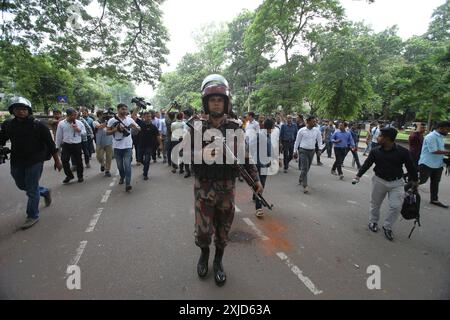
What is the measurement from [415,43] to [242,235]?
4060cm

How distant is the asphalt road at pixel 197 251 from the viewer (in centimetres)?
267

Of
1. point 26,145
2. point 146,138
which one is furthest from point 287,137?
point 26,145

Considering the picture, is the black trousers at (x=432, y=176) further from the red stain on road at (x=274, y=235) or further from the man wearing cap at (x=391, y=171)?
the red stain on road at (x=274, y=235)

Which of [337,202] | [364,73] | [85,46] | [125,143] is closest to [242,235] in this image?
[337,202]

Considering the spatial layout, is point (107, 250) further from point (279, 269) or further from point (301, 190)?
point (301, 190)

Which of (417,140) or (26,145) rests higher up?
(26,145)

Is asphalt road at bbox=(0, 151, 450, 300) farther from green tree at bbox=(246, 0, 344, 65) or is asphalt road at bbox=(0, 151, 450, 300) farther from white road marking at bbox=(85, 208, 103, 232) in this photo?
green tree at bbox=(246, 0, 344, 65)

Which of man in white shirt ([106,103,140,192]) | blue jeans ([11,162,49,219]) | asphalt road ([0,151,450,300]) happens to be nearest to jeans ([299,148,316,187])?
asphalt road ([0,151,450,300])

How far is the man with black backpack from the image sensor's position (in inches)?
154

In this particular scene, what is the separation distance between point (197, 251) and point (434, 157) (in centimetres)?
545

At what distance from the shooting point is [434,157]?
5.29m

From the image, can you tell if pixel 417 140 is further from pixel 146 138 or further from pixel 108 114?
pixel 108 114

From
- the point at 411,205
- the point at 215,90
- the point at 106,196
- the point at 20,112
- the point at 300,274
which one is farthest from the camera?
the point at 106,196

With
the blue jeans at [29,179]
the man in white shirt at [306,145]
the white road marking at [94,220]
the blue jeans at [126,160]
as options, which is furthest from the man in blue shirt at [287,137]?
the blue jeans at [29,179]
